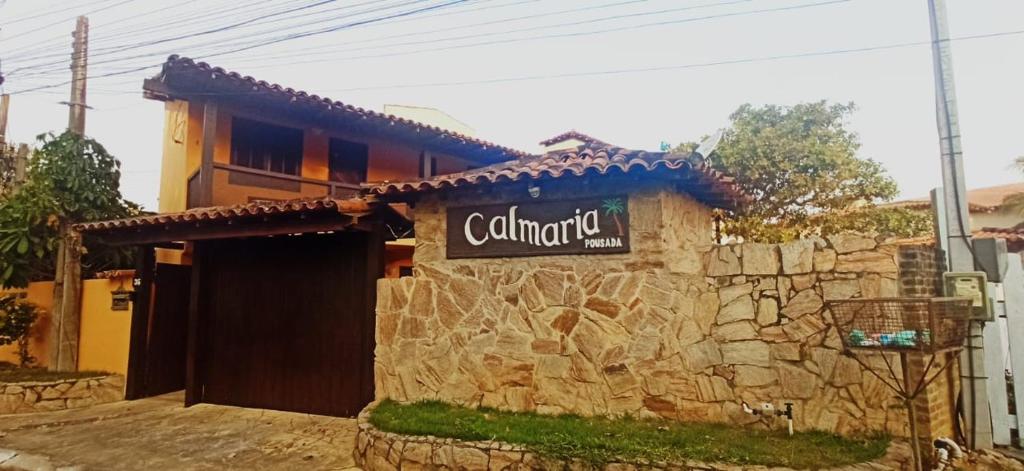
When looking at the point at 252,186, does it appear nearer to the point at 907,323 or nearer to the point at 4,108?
the point at 4,108

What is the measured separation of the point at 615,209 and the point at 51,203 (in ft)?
33.6

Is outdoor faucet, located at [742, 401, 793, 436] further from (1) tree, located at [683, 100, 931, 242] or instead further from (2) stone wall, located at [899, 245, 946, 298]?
(1) tree, located at [683, 100, 931, 242]

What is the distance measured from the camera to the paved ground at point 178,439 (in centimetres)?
591

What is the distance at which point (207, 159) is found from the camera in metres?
9.21

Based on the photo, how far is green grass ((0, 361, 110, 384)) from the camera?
9156 mm

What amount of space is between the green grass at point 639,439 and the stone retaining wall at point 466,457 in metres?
0.08

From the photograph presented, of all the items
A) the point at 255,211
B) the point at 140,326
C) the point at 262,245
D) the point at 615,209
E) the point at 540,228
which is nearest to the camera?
the point at 615,209

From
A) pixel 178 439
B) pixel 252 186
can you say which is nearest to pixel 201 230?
pixel 252 186

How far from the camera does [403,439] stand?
5.24m

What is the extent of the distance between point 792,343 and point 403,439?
381cm

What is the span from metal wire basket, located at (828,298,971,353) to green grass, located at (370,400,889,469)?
96cm

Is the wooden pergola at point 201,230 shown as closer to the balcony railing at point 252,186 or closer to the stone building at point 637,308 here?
the stone building at point 637,308

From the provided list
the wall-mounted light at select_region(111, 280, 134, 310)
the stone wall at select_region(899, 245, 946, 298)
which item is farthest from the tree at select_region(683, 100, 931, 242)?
the wall-mounted light at select_region(111, 280, 134, 310)

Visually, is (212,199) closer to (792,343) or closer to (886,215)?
(792,343)
